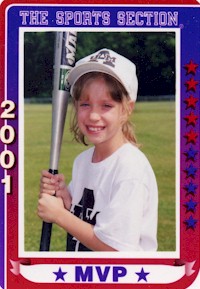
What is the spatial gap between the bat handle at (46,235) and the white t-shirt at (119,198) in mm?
70

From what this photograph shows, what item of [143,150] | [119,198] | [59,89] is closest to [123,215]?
[119,198]

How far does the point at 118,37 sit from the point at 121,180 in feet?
1.46

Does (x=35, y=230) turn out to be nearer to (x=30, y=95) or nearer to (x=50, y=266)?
(x=50, y=266)

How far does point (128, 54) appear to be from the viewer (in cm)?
193

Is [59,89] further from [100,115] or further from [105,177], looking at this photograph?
[105,177]

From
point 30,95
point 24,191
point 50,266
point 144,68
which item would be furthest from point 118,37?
point 50,266

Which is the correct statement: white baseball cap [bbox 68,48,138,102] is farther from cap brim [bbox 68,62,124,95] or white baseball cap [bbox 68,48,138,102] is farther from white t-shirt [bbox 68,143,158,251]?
white t-shirt [bbox 68,143,158,251]

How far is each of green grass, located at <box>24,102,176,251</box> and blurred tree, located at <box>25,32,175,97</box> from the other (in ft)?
0.20

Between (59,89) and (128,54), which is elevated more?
(128,54)

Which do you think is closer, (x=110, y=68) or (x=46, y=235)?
(x=110, y=68)

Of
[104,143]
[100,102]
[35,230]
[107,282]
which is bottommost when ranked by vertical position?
[107,282]

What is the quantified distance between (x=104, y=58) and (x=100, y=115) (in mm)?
174

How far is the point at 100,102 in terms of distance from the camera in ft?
6.18

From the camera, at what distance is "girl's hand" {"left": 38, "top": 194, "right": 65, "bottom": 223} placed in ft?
6.35
